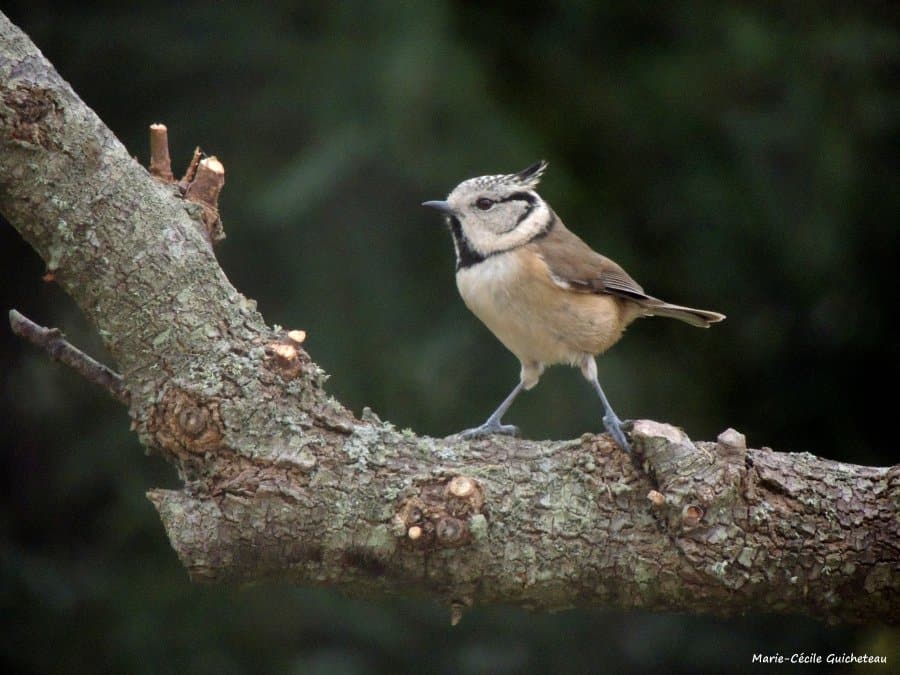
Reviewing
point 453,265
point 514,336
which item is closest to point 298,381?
point 514,336

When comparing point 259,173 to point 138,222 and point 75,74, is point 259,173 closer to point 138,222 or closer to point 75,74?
point 75,74

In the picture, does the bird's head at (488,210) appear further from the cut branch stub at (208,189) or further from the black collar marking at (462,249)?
the cut branch stub at (208,189)

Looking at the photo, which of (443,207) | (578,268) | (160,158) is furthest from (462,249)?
(160,158)

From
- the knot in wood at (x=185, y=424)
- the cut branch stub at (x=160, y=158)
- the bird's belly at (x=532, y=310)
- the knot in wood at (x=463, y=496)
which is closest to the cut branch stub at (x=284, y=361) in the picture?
the knot in wood at (x=185, y=424)

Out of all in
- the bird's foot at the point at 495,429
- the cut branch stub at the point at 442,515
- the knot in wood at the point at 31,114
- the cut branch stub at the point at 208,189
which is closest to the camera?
the cut branch stub at the point at 442,515

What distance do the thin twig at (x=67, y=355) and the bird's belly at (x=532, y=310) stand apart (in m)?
1.30

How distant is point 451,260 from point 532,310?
1130 millimetres

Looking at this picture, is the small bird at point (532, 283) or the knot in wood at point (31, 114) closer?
the knot in wood at point (31, 114)

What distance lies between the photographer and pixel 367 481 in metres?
2.76

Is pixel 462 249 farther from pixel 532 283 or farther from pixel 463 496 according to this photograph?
pixel 463 496

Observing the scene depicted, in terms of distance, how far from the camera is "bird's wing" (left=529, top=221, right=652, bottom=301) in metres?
3.77

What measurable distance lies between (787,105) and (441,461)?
2.82 meters

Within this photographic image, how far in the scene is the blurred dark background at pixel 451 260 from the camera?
4590 millimetres

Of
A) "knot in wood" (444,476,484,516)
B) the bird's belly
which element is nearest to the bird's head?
the bird's belly
